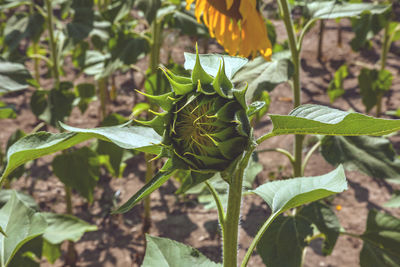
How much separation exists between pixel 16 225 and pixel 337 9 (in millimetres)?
792

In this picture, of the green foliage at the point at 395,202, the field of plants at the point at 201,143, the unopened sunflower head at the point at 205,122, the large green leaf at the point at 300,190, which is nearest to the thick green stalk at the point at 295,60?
the field of plants at the point at 201,143

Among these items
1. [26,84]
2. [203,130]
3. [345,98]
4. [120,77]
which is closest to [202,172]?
[203,130]

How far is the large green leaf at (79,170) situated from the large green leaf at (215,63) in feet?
2.84

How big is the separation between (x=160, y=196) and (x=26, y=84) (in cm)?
81

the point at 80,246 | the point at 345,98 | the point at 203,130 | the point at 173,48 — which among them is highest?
the point at 203,130

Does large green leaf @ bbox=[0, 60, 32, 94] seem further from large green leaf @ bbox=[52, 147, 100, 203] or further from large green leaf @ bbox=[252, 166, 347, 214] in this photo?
large green leaf @ bbox=[252, 166, 347, 214]

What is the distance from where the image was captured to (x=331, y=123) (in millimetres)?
486

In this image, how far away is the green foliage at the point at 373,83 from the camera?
70.4 inches

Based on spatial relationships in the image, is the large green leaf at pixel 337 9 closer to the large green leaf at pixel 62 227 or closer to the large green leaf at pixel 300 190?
the large green leaf at pixel 300 190

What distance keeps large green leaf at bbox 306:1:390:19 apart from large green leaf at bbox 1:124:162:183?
64cm

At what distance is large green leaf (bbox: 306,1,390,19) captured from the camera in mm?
1089

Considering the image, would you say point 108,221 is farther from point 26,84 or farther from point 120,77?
point 120,77

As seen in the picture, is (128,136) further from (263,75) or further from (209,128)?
(263,75)

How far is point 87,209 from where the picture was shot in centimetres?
179
